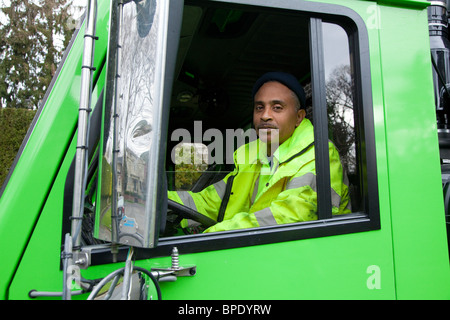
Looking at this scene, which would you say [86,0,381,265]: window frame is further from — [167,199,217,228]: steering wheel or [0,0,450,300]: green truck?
[167,199,217,228]: steering wheel

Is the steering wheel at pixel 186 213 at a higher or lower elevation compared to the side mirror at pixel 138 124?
lower

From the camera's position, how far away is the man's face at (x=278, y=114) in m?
1.94

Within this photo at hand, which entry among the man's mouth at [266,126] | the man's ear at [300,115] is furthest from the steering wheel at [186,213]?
the man's ear at [300,115]

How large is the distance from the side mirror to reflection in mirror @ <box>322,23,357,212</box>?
26.1 inches

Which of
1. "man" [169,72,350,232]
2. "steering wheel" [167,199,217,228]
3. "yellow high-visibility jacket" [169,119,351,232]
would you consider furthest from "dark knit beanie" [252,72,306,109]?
"steering wheel" [167,199,217,228]

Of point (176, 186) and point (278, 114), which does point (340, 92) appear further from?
point (176, 186)

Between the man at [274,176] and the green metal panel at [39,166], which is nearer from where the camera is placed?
→ the green metal panel at [39,166]

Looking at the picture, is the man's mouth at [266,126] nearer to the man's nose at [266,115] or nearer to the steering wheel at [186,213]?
the man's nose at [266,115]

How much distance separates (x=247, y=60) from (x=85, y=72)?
1.84m

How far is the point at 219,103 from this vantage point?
3.15 metres

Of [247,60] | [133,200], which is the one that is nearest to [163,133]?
[133,200]

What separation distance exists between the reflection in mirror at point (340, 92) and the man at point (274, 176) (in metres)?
0.05

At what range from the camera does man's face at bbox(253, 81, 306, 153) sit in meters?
1.94
